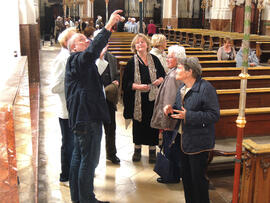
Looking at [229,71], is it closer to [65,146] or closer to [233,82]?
[233,82]

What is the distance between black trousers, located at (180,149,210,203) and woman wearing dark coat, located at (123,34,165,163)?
4.22 ft

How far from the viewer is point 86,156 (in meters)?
3.04

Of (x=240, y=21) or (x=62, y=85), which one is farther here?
(x=240, y=21)

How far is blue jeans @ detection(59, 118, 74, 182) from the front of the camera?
3.66 metres

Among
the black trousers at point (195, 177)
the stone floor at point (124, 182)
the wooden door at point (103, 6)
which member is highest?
the wooden door at point (103, 6)

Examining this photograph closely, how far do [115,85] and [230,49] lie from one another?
14.6 feet

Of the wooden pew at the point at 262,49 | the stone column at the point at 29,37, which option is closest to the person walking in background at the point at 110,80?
the stone column at the point at 29,37

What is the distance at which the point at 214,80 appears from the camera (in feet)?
17.4

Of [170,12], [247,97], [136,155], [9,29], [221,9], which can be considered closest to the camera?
[136,155]

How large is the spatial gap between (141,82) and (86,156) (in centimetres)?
137

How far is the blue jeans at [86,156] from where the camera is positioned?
3.00 metres

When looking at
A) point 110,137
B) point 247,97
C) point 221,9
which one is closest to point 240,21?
point 221,9

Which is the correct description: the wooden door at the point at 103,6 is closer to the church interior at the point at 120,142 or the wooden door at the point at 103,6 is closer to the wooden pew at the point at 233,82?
the church interior at the point at 120,142

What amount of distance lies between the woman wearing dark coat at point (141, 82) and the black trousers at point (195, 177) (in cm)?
128
